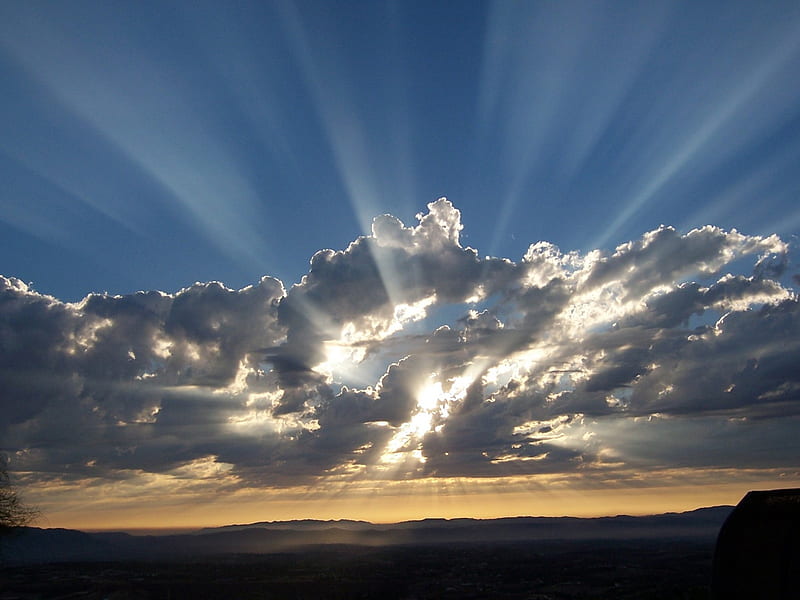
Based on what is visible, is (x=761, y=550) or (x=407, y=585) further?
(x=407, y=585)

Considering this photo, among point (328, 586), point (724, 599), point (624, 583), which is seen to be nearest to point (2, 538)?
point (724, 599)

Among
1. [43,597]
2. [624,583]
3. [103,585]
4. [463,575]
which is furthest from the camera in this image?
[463,575]

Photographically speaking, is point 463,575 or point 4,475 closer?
point 4,475

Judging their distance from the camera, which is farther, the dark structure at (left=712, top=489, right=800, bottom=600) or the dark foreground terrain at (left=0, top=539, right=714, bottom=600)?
the dark foreground terrain at (left=0, top=539, right=714, bottom=600)

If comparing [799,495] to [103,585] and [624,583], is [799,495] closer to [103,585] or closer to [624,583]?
[624,583]

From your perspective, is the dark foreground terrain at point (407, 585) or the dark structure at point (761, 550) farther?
the dark foreground terrain at point (407, 585)

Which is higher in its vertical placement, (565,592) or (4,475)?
(4,475)

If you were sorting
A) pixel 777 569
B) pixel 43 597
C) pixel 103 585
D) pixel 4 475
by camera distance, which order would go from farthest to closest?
pixel 103 585 → pixel 43 597 → pixel 4 475 → pixel 777 569

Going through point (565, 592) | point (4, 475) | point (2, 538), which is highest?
point (4, 475)
